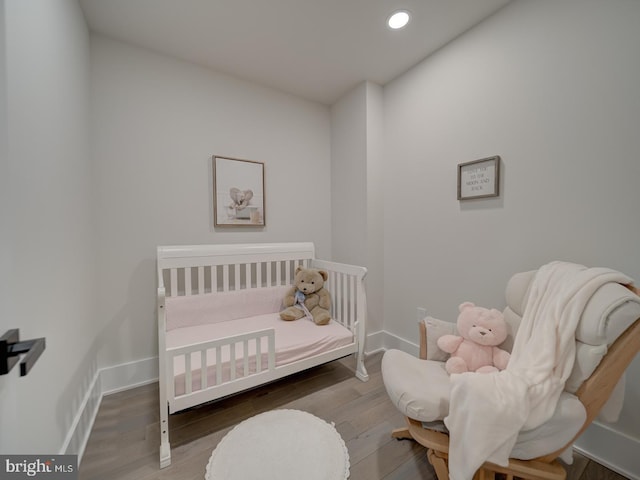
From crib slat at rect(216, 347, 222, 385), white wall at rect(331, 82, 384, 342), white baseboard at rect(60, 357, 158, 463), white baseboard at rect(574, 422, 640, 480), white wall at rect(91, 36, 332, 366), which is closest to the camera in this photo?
white baseboard at rect(574, 422, 640, 480)

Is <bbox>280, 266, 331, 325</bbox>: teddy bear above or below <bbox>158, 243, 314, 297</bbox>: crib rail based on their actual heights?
below

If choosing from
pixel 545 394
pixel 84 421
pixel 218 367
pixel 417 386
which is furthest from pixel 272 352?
pixel 545 394

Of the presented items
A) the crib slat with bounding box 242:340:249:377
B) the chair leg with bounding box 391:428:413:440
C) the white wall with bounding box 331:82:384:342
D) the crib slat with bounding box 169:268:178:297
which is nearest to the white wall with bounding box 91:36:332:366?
the crib slat with bounding box 169:268:178:297

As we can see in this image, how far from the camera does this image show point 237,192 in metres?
2.14

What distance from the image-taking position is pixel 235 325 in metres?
1.89

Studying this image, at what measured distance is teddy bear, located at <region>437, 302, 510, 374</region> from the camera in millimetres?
1211

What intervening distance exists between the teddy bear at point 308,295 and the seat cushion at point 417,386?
847 millimetres

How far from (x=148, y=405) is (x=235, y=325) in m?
0.70

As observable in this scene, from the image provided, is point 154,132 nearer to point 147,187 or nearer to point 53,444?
point 147,187

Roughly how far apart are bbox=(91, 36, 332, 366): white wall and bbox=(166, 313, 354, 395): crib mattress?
0.46 metres

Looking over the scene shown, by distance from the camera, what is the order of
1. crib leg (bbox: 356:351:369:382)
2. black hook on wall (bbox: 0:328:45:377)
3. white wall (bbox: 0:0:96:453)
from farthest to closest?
1. crib leg (bbox: 356:351:369:382)
2. white wall (bbox: 0:0:96:453)
3. black hook on wall (bbox: 0:328:45:377)

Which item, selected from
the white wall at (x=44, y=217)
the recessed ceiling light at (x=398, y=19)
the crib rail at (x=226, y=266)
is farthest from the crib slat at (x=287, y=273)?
the recessed ceiling light at (x=398, y=19)

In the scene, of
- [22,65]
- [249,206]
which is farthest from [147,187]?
[22,65]

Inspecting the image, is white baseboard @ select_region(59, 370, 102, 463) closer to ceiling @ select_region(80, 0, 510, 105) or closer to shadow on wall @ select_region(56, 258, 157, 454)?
shadow on wall @ select_region(56, 258, 157, 454)
